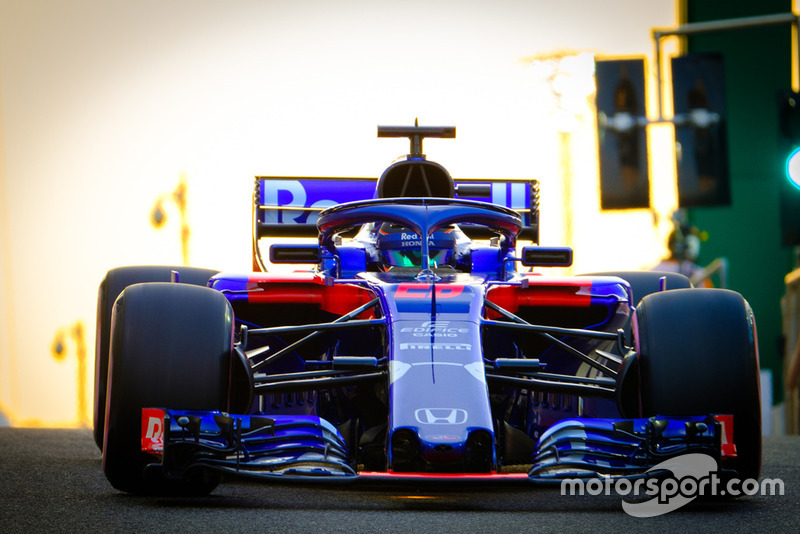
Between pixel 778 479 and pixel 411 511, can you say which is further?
pixel 778 479

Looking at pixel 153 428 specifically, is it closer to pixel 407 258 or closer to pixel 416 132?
pixel 407 258

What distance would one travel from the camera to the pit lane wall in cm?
2211

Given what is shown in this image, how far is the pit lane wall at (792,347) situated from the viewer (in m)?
22.1

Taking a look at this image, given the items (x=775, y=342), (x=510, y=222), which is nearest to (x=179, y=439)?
(x=510, y=222)

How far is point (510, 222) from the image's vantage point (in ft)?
18.6

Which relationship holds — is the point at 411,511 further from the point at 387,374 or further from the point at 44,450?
the point at 44,450

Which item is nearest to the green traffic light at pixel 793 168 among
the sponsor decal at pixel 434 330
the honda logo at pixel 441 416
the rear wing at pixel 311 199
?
the rear wing at pixel 311 199

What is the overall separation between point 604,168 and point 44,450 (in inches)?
375

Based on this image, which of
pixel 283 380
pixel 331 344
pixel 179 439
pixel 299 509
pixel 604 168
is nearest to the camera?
pixel 179 439

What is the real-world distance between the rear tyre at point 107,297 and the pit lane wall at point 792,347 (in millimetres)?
16848

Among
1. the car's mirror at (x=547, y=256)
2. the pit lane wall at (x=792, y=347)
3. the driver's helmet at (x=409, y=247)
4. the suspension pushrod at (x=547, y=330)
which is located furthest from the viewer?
the pit lane wall at (x=792, y=347)

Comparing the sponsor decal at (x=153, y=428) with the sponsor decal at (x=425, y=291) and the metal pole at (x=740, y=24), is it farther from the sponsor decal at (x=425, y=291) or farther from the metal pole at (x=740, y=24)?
the metal pole at (x=740, y=24)

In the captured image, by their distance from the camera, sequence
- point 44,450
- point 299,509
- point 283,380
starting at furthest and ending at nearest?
point 44,450
point 283,380
point 299,509

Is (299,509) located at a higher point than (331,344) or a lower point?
lower
